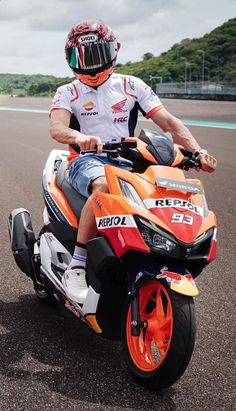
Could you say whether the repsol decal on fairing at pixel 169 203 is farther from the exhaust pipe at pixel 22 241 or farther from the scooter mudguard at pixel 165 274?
the exhaust pipe at pixel 22 241

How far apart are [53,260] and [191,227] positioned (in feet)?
4.05

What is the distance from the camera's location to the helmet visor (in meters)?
3.70

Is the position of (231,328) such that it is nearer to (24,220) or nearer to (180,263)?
(180,263)

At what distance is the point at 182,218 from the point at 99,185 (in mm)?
666

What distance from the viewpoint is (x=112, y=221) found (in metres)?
2.99

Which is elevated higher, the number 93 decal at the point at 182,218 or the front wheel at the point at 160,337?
the number 93 decal at the point at 182,218

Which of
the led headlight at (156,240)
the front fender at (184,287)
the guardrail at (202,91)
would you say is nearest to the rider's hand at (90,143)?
the led headlight at (156,240)

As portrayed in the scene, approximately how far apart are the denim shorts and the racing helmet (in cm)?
58

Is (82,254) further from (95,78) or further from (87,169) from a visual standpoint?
(95,78)

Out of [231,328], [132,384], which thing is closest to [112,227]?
[132,384]

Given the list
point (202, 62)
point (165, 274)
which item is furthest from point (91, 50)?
point (202, 62)

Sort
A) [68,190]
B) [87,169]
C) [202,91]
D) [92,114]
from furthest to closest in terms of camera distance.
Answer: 1. [202,91]
2. [92,114]
3. [68,190]
4. [87,169]

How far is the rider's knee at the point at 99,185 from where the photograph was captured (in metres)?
3.26

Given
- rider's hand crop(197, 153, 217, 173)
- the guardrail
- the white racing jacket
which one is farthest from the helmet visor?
the guardrail
